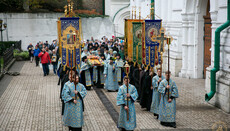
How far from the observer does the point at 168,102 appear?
10648mm

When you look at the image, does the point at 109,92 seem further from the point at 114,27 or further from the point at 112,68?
the point at 114,27

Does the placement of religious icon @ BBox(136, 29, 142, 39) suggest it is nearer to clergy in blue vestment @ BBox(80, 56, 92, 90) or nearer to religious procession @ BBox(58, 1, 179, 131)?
religious procession @ BBox(58, 1, 179, 131)

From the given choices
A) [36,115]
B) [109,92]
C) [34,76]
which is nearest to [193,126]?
[36,115]

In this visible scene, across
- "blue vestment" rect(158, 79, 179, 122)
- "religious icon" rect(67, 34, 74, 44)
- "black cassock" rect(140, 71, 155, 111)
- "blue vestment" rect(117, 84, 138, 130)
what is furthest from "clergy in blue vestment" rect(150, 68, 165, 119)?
"religious icon" rect(67, 34, 74, 44)

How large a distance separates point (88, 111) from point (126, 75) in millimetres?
2647

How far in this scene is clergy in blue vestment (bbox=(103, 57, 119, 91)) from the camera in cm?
1672

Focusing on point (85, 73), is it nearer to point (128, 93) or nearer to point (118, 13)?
point (128, 93)

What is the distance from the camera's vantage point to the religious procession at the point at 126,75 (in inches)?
389

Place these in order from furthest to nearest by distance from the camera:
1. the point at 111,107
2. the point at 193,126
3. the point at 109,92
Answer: the point at 109,92 → the point at 111,107 → the point at 193,126

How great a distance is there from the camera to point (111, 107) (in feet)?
43.0

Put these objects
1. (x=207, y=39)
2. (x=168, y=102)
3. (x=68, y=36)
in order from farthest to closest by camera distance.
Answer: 1. (x=207, y=39)
2. (x=68, y=36)
3. (x=168, y=102)

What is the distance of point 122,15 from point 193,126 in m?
28.6

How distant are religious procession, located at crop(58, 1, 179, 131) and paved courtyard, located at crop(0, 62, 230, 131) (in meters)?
0.56

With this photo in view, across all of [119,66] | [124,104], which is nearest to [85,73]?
[119,66]
